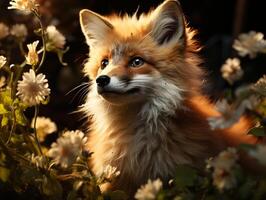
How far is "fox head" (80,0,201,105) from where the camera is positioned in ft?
6.27

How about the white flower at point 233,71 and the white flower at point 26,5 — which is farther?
the white flower at point 26,5

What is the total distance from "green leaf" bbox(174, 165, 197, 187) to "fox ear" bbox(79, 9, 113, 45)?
0.96 meters

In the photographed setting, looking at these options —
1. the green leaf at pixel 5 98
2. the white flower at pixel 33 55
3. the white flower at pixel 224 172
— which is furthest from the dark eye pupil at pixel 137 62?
the white flower at pixel 224 172

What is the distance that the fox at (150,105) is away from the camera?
189 centimetres

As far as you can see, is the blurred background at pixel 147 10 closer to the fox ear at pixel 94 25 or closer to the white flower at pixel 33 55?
the fox ear at pixel 94 25

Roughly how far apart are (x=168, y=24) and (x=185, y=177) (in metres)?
0.87

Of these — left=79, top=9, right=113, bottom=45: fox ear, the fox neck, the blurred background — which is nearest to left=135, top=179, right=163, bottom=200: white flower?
the fox neck

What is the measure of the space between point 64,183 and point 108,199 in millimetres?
397

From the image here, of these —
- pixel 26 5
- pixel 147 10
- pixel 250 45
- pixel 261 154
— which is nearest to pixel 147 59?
pixel 26 5

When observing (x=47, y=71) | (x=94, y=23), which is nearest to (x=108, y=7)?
(x=47, y=71)

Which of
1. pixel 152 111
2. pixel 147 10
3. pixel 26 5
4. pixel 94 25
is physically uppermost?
pixel 26 5

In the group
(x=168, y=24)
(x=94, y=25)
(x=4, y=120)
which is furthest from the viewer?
(x=94, y=25)

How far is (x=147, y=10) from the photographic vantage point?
3.95 meters

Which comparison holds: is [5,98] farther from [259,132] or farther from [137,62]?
[259,132]
